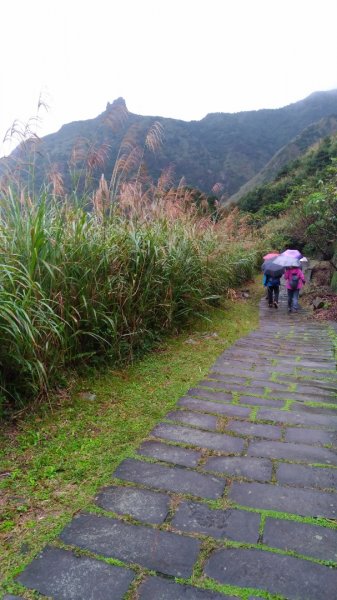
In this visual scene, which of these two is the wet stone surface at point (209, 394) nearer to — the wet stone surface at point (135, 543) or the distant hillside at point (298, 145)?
the wet stone surface at point (135, 543)

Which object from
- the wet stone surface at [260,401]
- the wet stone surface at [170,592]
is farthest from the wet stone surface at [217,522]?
the wet stone surface at [260,401]

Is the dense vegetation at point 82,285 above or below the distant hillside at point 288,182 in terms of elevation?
below

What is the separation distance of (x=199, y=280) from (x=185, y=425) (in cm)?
245

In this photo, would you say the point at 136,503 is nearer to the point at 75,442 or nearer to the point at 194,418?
the point at 75,442

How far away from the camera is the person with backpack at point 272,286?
23.5 feet

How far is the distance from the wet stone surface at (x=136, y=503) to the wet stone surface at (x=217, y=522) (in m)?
0.07

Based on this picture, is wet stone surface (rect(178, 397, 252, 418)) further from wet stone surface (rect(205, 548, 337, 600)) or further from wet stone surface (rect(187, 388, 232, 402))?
wet stone surface (rect(205, 548, 337, 600))

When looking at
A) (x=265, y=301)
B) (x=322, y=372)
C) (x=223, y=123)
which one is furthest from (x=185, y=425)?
(x=223, y=123)

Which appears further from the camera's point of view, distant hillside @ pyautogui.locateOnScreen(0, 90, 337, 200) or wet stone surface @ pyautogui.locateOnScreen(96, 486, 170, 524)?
distant hillside @ pyautogui.locateOnScreen(0, 90, 337, 200)

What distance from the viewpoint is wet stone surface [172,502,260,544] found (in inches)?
54.0

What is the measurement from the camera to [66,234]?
2.88 metres

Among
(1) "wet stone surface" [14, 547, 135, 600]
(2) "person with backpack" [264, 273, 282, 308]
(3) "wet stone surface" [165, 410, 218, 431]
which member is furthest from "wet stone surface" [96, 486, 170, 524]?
(2) "person with backpack" [264, 273, 282, 308]

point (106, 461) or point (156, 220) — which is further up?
point (156, 220)

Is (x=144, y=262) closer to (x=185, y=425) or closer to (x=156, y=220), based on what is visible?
(x=156, y=220)
